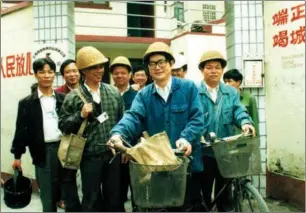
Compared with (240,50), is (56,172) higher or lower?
lower

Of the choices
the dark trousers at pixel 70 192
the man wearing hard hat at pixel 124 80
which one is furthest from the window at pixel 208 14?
the dark trousers at pixel 70 192

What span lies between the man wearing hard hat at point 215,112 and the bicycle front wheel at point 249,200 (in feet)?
0.88

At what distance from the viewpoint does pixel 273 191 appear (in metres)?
5.96

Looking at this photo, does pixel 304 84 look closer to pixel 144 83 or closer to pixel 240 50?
pixel 240 50

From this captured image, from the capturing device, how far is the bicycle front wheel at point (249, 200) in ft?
11.4

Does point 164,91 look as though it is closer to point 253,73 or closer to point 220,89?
point 220,89

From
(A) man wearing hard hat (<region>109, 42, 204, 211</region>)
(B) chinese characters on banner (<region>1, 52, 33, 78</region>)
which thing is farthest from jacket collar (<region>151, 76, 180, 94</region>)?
(B) chinese characters on banner (<region>1, 52, 33, 78</region>)

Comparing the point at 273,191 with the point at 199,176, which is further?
the point at 273,191

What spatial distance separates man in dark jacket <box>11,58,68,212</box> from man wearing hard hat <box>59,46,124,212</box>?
0.41m

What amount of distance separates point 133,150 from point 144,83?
2960mm

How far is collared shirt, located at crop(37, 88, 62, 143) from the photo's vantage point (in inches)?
168

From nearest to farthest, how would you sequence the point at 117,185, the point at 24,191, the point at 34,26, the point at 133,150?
the point at 133,150 → the point at 117,185 → the point at 24,191 → the point at 34,26

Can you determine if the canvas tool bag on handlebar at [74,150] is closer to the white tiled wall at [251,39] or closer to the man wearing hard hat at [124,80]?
the man wearing hard hat at [124,80]

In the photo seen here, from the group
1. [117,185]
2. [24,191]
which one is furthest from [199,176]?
[24,191]
